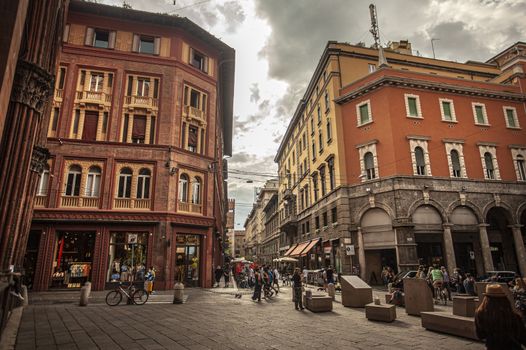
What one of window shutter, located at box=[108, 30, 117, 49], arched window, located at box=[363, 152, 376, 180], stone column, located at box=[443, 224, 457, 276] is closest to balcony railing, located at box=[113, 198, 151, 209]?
window shutter, located at box=[108, 30, 117, 49]

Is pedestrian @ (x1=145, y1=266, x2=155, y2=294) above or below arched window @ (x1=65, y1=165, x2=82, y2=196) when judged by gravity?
below

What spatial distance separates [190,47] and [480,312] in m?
26.0

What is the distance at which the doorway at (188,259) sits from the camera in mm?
21562

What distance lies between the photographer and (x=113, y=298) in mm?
13609

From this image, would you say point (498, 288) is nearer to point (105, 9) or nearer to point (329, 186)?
point (329, 186)

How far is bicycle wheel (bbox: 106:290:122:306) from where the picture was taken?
13508 millimetres

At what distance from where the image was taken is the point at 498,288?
432 centimetres

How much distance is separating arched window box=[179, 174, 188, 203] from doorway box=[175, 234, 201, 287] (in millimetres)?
2665

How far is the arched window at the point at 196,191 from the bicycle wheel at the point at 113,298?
33.0ft

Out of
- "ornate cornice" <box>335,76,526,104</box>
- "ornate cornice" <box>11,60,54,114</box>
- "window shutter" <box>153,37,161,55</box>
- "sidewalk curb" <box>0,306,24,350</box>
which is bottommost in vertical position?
"sidewalk curb" <box>0,306,24,350</box>

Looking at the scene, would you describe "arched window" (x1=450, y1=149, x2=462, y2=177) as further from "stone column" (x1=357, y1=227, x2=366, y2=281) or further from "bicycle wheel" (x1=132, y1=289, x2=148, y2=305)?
"bicycle wheel" (x1=132, y1=289, x2=148, y2=305)

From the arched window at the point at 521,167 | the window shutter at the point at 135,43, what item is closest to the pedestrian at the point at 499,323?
the window shutter at the point at 135,43

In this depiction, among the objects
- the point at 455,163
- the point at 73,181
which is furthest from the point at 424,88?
the point at 73,181

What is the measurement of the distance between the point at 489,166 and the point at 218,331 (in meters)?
27.0
